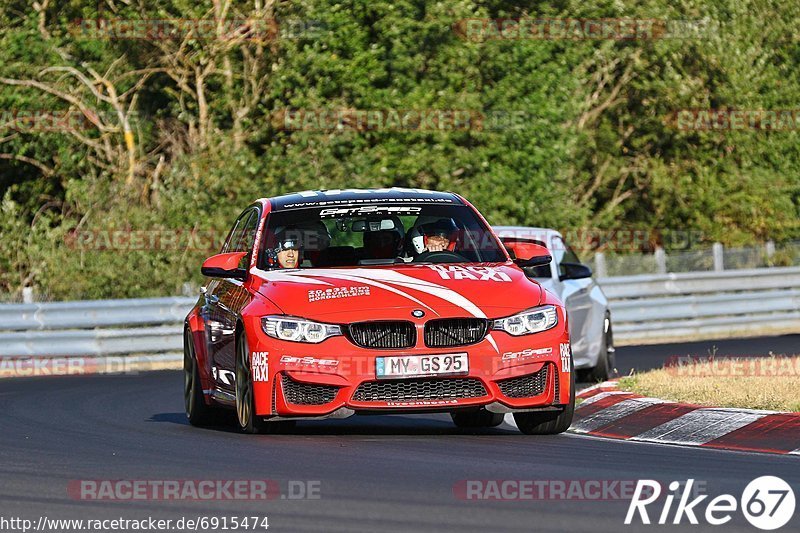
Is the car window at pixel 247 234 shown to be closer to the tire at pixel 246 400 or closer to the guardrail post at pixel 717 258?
the tire at pixel 246 400

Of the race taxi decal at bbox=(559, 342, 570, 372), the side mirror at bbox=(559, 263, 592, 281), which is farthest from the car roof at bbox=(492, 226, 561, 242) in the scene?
the race taxi decal at bbox=(559, 342, 570, 372)

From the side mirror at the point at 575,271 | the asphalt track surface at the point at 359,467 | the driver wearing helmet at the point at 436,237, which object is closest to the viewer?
the asphalt track surface at the point at 359,467

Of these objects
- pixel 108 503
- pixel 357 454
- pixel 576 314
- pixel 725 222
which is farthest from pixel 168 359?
pixel 725 222

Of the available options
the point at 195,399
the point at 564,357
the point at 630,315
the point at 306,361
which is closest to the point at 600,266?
the point at 630,315

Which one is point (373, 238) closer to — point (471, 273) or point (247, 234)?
point (471, 273)

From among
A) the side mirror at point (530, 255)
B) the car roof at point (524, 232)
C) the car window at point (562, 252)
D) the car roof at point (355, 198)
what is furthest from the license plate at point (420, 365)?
the car window at point (562, 252)

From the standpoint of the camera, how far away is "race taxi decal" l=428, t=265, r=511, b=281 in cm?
1113

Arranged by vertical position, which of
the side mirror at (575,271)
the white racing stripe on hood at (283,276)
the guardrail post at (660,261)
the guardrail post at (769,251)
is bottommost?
the guardrail post at (769,251)

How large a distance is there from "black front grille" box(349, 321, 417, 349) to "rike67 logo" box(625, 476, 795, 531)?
2612 mm

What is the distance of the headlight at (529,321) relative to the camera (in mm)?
10773

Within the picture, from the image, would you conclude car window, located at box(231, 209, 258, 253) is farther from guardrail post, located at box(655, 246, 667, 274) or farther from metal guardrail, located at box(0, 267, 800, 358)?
guardrail post, located at box(655, 246, 667, 274)

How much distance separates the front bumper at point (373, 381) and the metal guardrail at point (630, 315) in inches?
467

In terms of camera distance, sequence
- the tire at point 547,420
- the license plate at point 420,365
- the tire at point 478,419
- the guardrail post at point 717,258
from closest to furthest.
Result: the license plate at point 420,365 < the tire at point 547,420 < the tire at point 478,419 < the guardrail post at point 717,258

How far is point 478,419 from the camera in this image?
12523 millimetres
